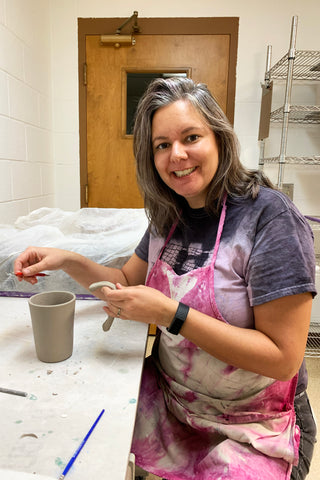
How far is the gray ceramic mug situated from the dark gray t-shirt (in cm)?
29

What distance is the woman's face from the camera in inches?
31.4

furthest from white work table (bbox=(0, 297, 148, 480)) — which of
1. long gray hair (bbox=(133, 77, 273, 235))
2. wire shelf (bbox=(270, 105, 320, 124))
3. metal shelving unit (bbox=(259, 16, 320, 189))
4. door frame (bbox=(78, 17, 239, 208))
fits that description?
door frame (bbox=(78, 17, 239, 208))

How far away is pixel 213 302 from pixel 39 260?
49cm

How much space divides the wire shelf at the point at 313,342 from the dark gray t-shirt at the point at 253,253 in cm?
142

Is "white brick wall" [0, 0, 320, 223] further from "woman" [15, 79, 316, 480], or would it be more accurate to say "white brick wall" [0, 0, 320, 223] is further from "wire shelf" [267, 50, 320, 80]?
"woman" [15, 79, 316, 480]

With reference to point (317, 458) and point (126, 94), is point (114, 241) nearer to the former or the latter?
point (317, 458)

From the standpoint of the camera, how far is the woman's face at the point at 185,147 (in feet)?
2.62

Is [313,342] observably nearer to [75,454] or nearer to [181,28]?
[75,454]

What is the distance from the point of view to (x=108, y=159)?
2533mm

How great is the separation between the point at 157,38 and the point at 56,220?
65.9 inches

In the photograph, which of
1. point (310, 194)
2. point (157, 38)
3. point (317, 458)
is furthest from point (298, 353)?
point (157, 38)

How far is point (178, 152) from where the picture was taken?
79cm

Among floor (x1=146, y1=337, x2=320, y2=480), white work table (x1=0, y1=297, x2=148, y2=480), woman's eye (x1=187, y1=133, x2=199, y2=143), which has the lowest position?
floor (x1=146, y1=337, x2=320, y2=480)

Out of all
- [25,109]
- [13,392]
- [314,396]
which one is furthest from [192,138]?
[25,109]
